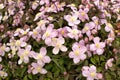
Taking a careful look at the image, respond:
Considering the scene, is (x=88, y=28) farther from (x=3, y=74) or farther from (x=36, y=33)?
(x=3, y=74)

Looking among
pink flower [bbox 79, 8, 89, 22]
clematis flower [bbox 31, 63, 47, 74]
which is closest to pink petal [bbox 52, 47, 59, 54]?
clematis flower [bbox 31, 63, 47, 74]

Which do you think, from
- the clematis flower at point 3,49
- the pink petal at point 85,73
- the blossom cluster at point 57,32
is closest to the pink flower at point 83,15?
the blossom cluster at point 57,32

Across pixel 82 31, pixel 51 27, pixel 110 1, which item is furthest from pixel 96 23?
pixel 110 1

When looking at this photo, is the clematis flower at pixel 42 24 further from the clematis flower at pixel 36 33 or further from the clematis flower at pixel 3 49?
the clematis flower at pixel 3 49

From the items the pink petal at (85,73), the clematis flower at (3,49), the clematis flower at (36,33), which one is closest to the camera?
the pink petal at (85,73)

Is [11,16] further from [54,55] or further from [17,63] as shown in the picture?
[54,55]

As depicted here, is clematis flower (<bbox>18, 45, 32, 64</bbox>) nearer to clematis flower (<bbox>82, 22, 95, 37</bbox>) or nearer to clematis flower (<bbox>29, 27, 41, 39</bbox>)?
clematis flower (<bbox>29, 27, 41, 39</bbox>)

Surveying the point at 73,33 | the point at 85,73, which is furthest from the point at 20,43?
the point at 85,73
